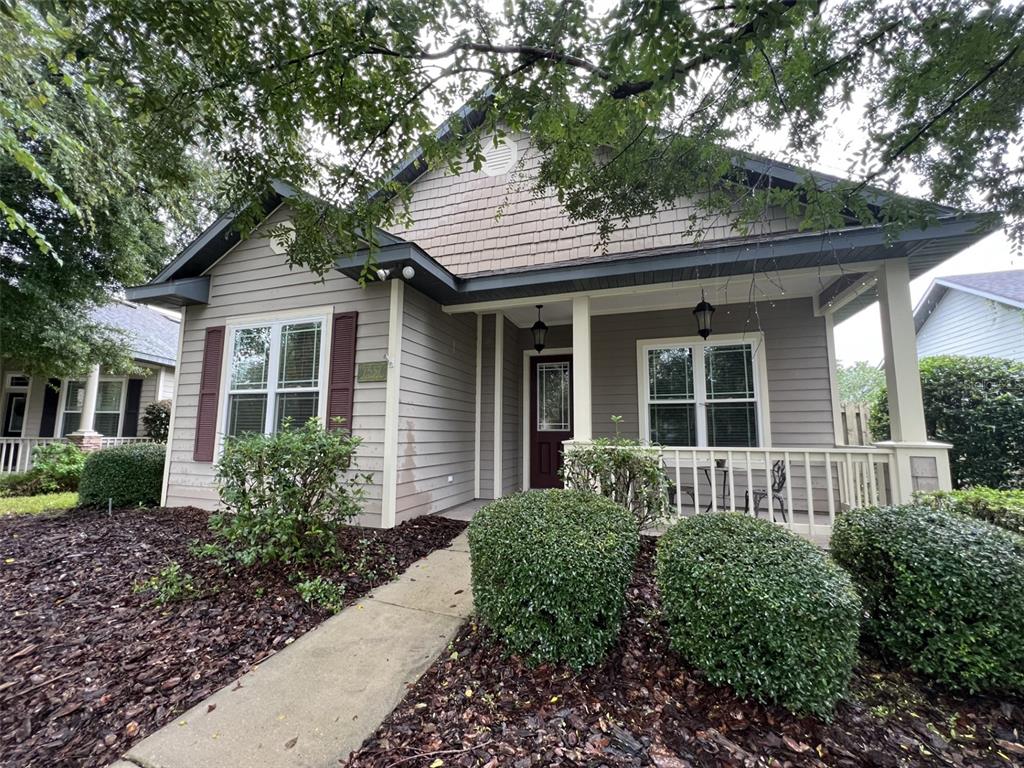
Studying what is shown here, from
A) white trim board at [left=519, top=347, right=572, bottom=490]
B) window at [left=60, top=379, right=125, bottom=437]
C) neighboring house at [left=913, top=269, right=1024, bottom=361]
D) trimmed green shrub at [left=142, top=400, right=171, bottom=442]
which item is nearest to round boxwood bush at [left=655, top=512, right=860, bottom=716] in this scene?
white trim board at [left=519, top=347, right=572, bottom=490]

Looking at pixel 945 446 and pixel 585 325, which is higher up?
pixel 585 325

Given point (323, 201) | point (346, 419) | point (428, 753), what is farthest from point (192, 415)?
point (428, 753)

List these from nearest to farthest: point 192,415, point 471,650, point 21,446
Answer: point 471,650 < point 192,415 < point 21,446

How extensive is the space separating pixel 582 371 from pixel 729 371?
95.1 inches

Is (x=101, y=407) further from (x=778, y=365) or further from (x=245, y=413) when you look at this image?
(x=778, y=365)

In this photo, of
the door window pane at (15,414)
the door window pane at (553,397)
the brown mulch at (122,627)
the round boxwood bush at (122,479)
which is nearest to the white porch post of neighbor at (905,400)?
the door window pane at (553,397)

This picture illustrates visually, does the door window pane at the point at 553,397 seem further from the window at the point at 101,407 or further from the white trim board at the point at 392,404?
the window at the point at 101,407

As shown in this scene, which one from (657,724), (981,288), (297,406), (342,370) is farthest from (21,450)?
(981,288)

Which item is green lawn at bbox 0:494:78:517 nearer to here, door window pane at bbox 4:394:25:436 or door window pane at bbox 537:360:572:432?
door window pane at bbox 4:394:25:436

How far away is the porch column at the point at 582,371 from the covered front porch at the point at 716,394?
0.05 feet

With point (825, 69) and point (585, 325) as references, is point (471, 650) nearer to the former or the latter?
point (585, 325)

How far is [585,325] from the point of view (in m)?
5.06

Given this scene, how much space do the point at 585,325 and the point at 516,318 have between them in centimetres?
215

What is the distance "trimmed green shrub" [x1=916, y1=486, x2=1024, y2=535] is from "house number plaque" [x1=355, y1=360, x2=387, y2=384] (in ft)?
16.4
